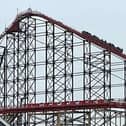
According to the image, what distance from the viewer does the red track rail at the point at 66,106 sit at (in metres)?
29.0

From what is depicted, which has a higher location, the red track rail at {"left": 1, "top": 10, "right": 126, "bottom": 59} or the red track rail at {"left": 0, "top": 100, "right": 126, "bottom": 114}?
the red track rail at {"left": 1, "top": 10, "right": 126, "bottom": 59}

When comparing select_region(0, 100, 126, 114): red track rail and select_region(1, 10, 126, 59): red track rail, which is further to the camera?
select_region(1, 10, 126, 59): red track rail

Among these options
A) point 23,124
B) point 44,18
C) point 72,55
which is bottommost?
point 23,124

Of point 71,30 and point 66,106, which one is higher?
point 71,30

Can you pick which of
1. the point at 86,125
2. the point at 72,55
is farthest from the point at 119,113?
the point at 72,55

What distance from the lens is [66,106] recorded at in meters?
30.7

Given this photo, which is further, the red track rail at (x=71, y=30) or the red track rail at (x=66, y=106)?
the red track rail at (x=71, y=30)

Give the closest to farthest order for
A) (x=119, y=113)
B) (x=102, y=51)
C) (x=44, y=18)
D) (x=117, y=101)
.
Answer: (x=117, y=101) < (x=102, y=51) < (x=44, y=18) < (x=119, y=113)

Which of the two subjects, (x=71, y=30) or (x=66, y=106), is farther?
(x=71, y=30)

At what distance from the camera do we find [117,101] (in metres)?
29.2

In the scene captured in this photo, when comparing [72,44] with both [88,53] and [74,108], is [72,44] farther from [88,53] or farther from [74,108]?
[74,108]

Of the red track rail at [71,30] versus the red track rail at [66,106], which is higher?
the red track rail at [71,30]

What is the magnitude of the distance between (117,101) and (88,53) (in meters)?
4.62

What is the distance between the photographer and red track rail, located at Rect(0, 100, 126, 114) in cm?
2905
